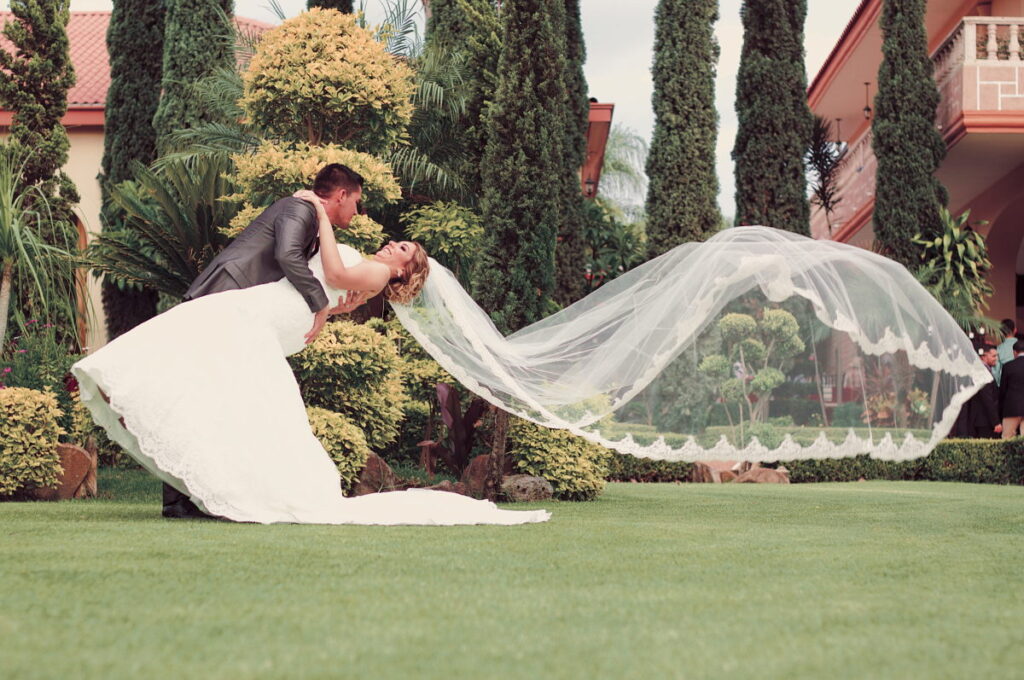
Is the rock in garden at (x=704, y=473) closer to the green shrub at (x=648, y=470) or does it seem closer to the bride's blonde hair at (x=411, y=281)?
the green shrub at (x=648, y=470)

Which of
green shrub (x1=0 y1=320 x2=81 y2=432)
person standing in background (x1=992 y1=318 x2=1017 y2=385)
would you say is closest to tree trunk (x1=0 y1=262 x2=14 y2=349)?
green shrub (x1=0 y1=320 x2=81 y2=432)

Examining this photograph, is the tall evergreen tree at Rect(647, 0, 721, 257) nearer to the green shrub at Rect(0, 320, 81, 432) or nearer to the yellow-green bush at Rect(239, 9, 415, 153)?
the yellow-green bush at Rect(239, 9, 415, 153)

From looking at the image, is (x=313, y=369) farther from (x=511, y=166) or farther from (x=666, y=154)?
(x=666, y=154)

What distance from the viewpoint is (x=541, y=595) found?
420 cm

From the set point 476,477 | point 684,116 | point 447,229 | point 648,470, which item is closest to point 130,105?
point 447,229

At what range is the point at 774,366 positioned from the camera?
7258 mm

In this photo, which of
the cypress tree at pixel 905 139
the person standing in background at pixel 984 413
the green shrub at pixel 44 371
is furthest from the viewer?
the cypress tree at pixel 905 139

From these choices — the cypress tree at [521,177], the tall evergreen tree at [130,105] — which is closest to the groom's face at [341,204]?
the cypress tree at [521,177]

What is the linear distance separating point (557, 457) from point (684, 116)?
14.0 meters

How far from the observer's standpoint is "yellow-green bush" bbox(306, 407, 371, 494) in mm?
9008

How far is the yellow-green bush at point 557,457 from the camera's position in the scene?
9.71 metres

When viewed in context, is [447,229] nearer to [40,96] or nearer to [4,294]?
[40,96]

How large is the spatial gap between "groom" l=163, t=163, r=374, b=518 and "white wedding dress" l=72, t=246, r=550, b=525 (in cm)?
19

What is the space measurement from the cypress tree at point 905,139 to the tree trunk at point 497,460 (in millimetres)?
13925
